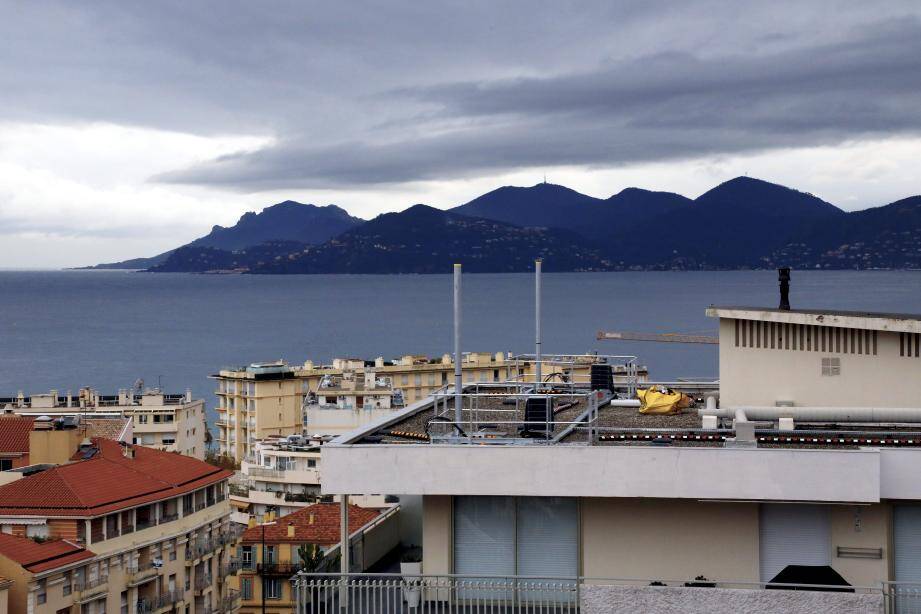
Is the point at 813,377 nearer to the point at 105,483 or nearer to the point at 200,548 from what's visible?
the point at 105,483

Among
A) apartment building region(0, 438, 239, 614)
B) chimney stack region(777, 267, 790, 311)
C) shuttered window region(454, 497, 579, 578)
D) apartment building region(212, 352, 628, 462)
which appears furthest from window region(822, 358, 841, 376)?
apartment building region(212, 352, 628, 462)

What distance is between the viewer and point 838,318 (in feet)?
57.2

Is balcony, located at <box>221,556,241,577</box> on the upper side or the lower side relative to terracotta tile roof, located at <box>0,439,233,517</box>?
lower

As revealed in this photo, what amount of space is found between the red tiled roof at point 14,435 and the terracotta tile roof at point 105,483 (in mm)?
5351

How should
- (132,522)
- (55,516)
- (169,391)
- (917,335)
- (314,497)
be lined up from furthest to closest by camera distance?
1. (169,391)
2. (314,497)
3. (132,522)
4. (55,516)
5. (917,335)

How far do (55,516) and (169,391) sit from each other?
138 metres

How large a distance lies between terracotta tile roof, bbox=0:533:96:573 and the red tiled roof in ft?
62.9

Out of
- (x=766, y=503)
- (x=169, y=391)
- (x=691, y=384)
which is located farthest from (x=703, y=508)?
(x=169, y=391)

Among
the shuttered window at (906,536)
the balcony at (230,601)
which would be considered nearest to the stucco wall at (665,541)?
the shuttered window at (906,536)

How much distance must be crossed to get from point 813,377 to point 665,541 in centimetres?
460

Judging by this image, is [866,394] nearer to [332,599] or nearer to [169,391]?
[332,599]

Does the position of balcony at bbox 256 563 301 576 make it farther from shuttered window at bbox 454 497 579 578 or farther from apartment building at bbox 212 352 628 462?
shuttered window at bbox 454 497 579 578

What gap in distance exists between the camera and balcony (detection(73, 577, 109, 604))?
182 ft

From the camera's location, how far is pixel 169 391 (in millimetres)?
193250
